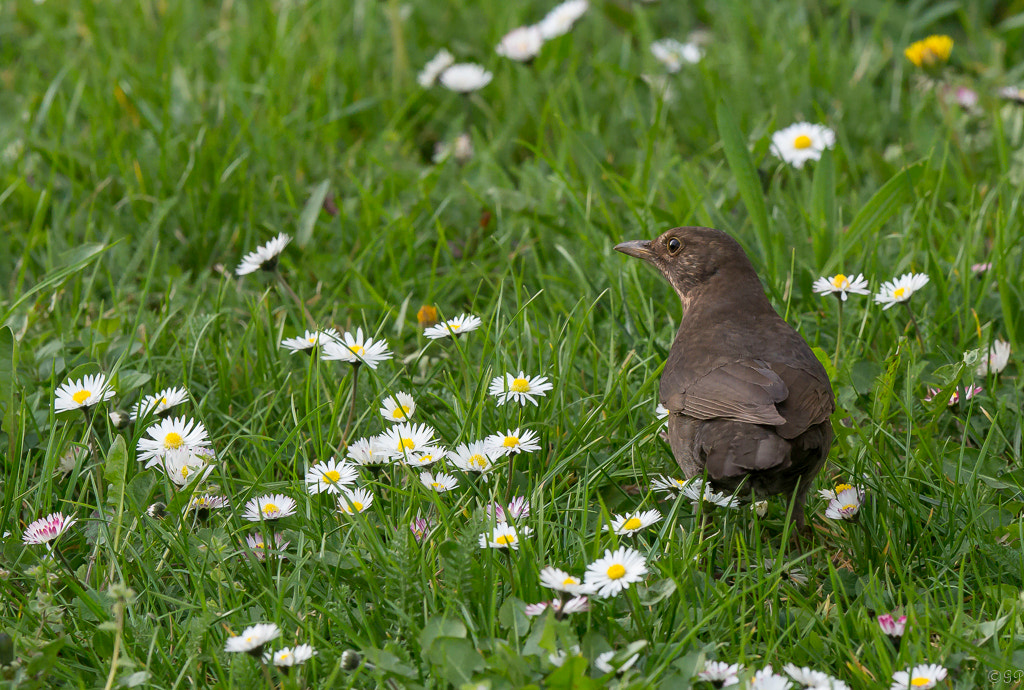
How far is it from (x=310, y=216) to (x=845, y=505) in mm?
2814

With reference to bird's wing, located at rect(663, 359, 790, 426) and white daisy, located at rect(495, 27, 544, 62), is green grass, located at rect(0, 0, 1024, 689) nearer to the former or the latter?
white daisy, located at rect(495, 27, 544, 62)

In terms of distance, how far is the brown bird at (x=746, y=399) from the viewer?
314 cm

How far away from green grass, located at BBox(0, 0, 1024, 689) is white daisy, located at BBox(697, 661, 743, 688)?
0.04 metres

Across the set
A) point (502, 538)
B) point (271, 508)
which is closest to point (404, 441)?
point (271, 508)

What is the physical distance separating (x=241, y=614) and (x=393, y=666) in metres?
0.51

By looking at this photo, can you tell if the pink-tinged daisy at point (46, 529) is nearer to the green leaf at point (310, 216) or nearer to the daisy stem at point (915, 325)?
the green leaf at point (310, 216)

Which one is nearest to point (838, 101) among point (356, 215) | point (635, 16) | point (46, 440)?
point (635, 16)

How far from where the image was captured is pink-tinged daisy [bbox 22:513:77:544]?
3047mm

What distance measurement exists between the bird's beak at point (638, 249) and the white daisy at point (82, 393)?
1.97m

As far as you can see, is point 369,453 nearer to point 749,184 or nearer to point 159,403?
point 159,403

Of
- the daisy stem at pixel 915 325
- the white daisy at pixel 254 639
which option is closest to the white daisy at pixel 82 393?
the white daisy at pixel 254 639

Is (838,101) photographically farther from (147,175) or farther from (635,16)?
(147,175)

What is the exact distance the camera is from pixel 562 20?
6344 mm

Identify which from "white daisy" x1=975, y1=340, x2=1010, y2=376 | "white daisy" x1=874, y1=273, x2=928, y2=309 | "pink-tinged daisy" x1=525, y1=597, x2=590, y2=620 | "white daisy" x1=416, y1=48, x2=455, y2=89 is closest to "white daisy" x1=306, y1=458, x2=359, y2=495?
"pink-tinged daisy" x1=525, y1=597, x2=590, y2=620
